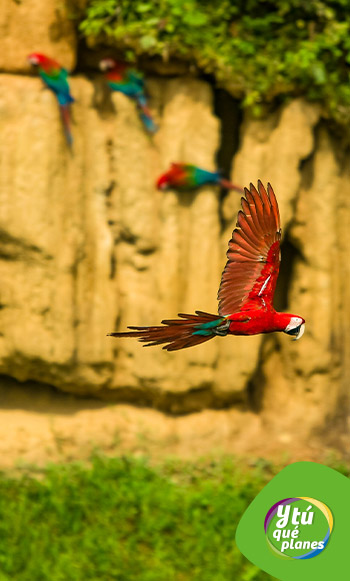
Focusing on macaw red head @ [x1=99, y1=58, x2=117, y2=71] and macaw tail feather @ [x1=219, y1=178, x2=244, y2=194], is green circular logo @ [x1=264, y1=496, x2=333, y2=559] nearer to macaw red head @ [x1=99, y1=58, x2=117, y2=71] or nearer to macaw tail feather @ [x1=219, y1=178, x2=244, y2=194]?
macaw tail feather @ [x1=219, y1=178, x2=244, y2=194]

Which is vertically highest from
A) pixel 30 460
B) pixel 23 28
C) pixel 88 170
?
pixel 23 28

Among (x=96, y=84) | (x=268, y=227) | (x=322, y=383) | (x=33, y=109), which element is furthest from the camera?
(x=322, y=383)

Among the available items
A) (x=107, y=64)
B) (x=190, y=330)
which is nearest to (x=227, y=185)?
(x=107, y=64)

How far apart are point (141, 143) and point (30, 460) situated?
1.76 metres

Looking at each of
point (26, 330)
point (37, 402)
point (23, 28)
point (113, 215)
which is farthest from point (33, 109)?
point (37, 402)

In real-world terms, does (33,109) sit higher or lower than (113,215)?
higher

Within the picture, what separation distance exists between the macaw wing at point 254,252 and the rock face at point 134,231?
9.94 ft

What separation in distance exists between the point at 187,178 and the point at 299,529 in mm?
1771

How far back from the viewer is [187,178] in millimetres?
4168

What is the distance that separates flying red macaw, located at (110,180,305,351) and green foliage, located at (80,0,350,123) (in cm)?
308

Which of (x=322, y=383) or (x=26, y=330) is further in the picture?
(x=322, y=383)

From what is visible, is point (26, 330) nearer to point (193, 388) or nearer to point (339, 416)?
point (193, 388)

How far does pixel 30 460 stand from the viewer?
4504mm

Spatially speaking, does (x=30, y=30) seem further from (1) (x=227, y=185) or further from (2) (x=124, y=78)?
(1) (x=227, y=185)
